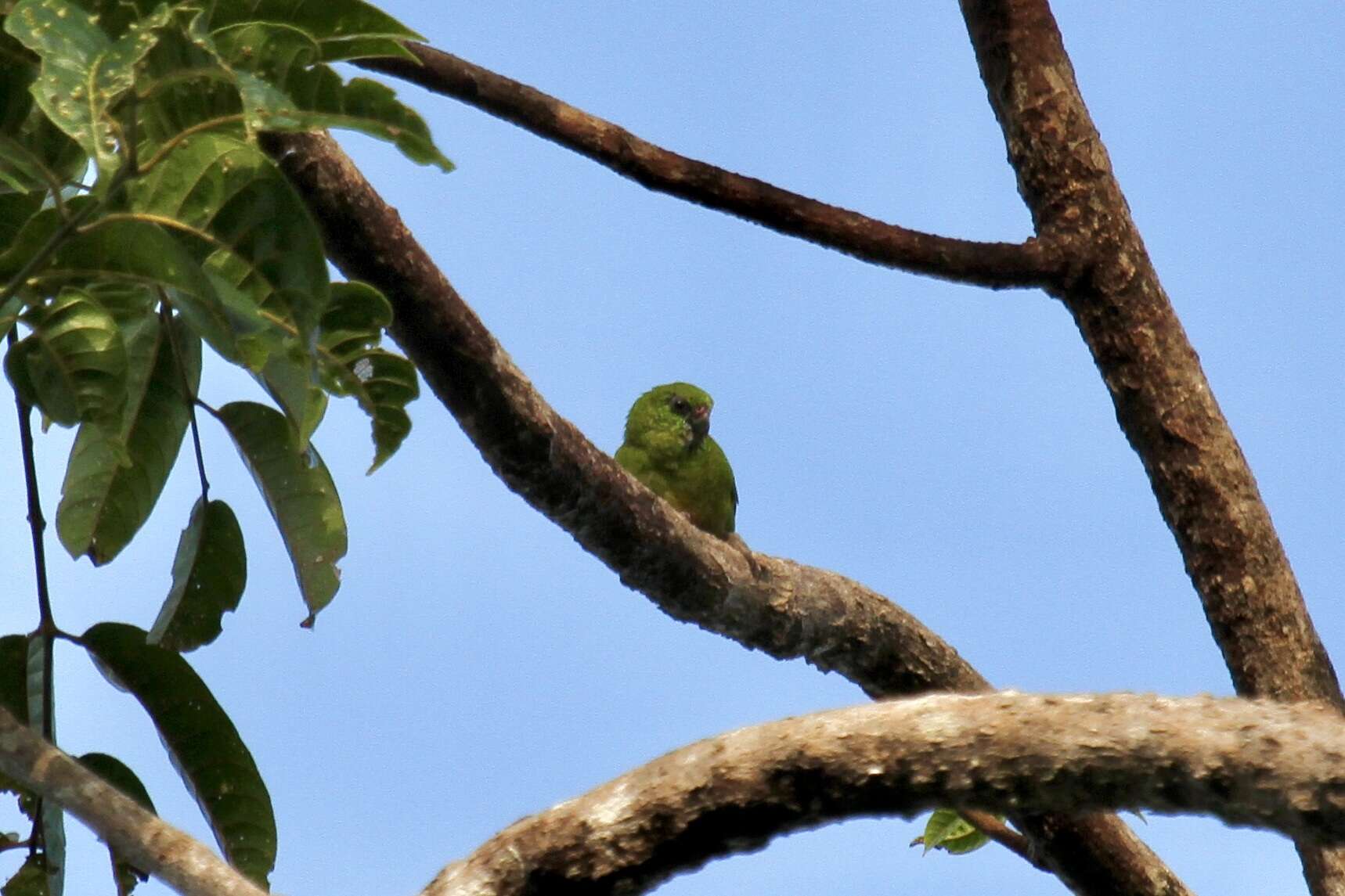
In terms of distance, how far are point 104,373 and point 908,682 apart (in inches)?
99.5

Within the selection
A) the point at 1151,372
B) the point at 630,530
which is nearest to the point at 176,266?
the point at 630,530

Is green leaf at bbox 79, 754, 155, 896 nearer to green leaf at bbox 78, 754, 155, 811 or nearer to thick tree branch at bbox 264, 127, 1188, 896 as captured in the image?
green leaf at bbox 78, 754, 155, 811

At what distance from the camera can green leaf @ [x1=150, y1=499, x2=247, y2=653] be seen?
8.24 ft

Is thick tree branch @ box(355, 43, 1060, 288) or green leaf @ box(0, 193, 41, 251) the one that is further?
thick tree branch @ box(355, 43, 1060, 288)

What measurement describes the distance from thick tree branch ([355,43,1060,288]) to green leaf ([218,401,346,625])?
144 centimetres

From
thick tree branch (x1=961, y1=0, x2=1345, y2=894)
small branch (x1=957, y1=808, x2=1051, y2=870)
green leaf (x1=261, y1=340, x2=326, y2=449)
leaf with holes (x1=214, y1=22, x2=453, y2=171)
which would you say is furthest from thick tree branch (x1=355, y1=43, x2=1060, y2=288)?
leaf with holes (x1=214, y1=22, x2=453, y2=171)

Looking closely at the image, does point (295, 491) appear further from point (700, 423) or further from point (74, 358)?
point (700, 423)

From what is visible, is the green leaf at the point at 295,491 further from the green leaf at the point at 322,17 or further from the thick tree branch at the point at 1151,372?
the thick tree branch at the point at 1151,372

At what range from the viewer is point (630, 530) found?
345 cm

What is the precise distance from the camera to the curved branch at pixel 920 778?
171 centimetres

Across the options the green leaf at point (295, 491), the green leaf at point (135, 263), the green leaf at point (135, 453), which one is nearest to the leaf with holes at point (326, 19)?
the green leaf at point (135, 263)

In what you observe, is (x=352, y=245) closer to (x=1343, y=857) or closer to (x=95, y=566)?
(x=95, y=566)

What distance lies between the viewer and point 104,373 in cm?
188

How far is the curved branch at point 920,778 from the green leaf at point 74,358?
713 mm
